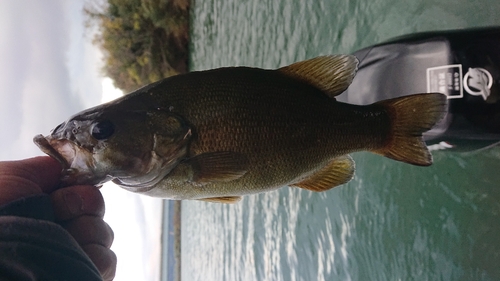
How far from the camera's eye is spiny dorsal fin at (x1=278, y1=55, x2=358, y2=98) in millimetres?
2158

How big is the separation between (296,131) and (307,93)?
22 centimetres

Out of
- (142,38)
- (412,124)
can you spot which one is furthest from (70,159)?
(142,38)

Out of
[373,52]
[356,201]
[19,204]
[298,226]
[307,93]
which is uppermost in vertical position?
[373,52]

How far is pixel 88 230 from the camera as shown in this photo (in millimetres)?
1871

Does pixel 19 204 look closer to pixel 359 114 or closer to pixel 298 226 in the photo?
pixel 359 114

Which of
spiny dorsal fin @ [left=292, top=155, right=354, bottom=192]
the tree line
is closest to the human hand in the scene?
spiny dorsal fin @ [left=292, top=155, right=354, bottom=192]

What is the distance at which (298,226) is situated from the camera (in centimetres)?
704

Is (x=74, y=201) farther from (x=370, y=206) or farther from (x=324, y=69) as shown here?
(x=370, y=206)

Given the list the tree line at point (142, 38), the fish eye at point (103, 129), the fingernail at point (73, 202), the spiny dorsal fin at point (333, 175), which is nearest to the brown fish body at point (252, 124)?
the spiny dorsal fin at point (333, 175)

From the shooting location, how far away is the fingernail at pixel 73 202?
1810 millimetres

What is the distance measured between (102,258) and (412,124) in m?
1.73

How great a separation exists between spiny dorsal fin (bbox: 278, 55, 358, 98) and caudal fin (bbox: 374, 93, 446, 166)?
0.30 m

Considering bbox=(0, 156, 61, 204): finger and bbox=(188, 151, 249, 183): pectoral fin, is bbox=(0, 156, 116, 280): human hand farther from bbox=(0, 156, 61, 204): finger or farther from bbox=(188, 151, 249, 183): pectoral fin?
bbox=(188, 151, 249, 183): pectoral fin

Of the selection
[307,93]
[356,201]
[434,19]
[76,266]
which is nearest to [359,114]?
[307,93]
